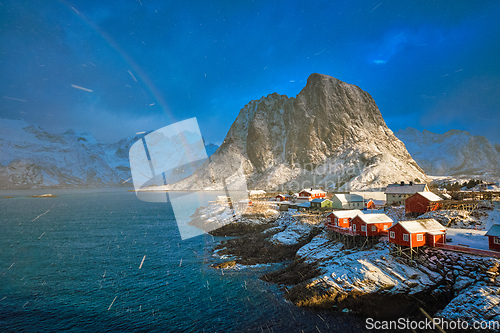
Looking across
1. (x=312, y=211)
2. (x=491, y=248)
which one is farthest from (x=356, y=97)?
(x=491, y=248)

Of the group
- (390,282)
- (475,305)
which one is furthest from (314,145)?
(475,305)

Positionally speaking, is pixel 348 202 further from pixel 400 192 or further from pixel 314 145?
pixel 314 145

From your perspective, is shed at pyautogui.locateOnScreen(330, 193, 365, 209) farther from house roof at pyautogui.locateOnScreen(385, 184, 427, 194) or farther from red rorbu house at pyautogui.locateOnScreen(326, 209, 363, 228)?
red rorbu house at pyautogui.locateOnScreen(326, 209, 363, 228)

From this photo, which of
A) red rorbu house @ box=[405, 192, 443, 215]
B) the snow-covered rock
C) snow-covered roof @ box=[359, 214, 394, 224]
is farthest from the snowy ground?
the snow-covered rock

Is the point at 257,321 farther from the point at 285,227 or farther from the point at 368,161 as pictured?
the point at 368,161

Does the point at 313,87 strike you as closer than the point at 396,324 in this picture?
No
